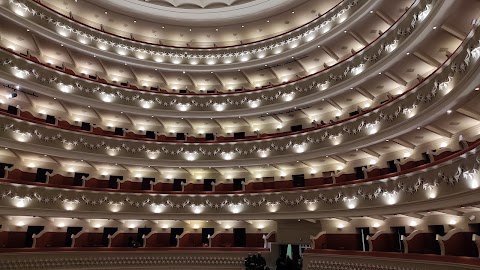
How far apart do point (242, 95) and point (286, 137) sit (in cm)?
568

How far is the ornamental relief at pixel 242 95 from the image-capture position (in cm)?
1628

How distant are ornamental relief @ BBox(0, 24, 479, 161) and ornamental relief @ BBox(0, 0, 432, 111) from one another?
9.46 ft

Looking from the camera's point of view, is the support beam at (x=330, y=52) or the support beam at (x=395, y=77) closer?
the support beam at (x=395, y=77)

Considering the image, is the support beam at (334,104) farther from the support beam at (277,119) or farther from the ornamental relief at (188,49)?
the ornamental relief at (188,49)

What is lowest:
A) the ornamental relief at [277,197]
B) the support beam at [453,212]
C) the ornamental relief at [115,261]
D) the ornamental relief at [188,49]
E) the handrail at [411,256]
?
the ornamental relief at [115,261]

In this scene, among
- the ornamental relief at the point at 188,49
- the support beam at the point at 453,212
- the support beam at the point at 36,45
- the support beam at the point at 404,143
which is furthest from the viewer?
the support beam at the point at 36,45

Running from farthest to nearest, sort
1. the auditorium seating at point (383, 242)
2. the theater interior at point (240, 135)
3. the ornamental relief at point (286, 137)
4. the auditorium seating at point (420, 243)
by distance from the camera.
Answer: the auditorium seating at point (383, 242), the theater interior at point (240, 135), the auditorium seating at point (420, 243), the ornamental relief at point (286, 137)

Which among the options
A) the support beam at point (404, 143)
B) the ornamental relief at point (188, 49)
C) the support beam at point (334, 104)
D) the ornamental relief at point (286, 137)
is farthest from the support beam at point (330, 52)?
the support beam at point (404, 143)

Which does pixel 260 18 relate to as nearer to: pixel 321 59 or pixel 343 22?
pixel 321 59

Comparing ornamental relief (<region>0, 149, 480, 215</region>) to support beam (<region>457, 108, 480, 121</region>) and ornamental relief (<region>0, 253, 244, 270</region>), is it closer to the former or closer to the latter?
support beam (<region>457, 108, 480, 121</region>)

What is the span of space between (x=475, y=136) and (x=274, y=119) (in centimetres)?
1335

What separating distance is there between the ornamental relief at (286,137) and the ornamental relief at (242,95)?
114 inches

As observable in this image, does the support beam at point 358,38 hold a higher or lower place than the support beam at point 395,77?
higher

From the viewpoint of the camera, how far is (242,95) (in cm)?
2502
